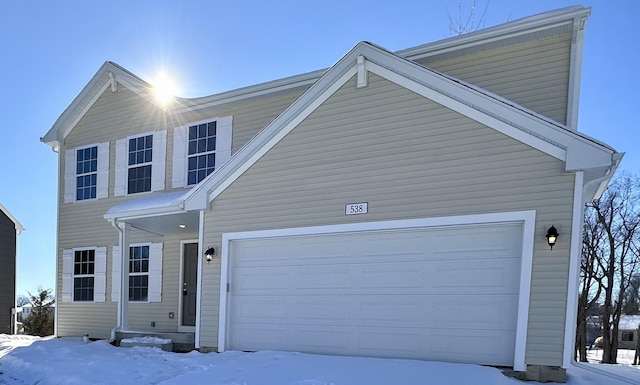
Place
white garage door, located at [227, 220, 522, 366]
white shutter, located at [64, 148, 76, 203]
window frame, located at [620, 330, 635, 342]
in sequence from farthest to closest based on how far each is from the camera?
window frame, located at [620, 330, 635, 342]
white shutter, located at [64, 148, 76, 203]
white garage door, located at [227, 220, 522, 366]

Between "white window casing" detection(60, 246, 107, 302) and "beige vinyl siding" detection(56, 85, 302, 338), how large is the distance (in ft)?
0.44

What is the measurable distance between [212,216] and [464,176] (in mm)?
4397

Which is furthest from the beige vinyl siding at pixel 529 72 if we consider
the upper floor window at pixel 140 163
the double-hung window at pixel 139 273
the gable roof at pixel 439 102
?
the double-hung window at pixel 139 273

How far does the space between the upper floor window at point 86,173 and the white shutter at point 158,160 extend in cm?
206

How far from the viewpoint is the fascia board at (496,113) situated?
476cm

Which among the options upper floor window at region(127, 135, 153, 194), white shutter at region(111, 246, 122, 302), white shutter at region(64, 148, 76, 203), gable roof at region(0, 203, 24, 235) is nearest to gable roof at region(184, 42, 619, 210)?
upper floor window at region(127, 135, 153, 194)

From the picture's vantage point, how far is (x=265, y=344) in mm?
6617

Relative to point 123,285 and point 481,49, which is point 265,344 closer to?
point 123,285

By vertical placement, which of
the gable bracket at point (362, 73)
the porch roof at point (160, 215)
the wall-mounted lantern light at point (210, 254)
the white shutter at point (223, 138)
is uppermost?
the gable bracket at point (362, 73)

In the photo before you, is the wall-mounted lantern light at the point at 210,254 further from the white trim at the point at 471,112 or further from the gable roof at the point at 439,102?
the white trim at the point at 471,112

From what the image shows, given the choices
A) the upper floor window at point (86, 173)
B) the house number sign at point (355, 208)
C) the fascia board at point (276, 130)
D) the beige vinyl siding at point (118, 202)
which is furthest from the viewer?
the upper floor window at point (86, 173)

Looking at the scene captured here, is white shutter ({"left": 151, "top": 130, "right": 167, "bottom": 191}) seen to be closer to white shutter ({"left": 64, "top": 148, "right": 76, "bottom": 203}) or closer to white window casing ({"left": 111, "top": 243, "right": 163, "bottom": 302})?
white window casing ({"left": 111, "top": 243, "right": 163, "bottom": 302})

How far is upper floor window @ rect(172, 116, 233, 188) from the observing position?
927 cm

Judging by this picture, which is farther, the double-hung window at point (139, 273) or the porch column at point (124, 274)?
the double-hung window at point (139, 273)
